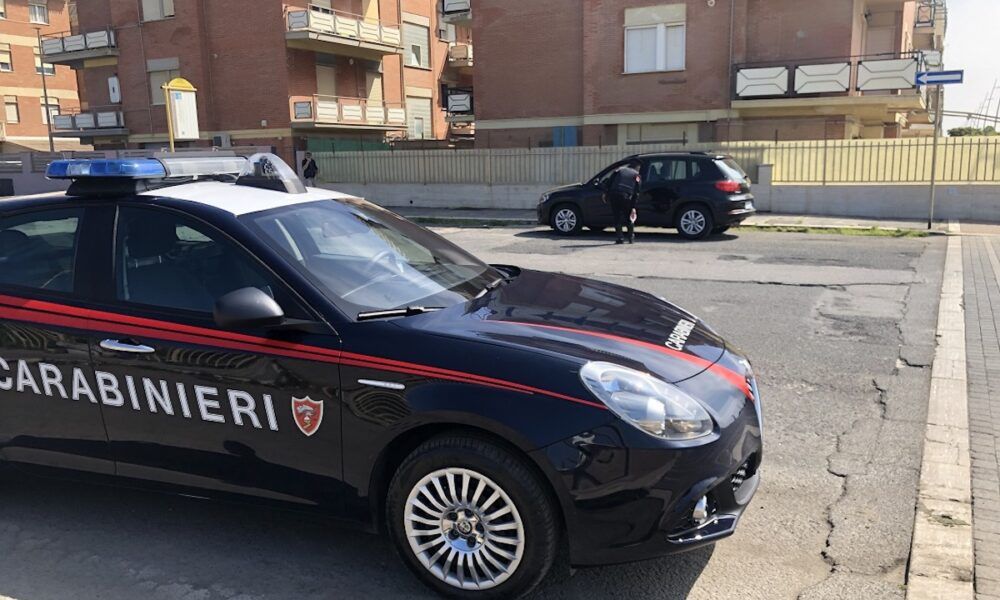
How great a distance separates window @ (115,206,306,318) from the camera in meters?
3.44

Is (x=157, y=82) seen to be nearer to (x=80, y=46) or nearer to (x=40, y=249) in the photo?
(x=80, y=46)

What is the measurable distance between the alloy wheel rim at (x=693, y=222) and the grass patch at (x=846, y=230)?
2161 millimetres

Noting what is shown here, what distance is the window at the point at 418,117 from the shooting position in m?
42.8

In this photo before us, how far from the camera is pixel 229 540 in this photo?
12.1ft

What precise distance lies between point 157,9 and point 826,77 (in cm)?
2920

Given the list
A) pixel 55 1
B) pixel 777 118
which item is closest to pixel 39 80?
pixel 55 1

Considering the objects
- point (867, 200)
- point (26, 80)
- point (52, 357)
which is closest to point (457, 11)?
point (867, 200)

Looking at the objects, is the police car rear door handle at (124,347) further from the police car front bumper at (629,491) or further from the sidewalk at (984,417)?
the sidewalk at (984,417)

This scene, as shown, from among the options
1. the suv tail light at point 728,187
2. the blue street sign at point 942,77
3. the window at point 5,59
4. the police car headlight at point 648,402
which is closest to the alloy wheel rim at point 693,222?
the suv tail light at point 728,187

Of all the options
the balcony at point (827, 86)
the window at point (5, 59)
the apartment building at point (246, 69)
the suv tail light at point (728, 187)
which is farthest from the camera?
the window at point (5, 59)

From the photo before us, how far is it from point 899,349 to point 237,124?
111 feet

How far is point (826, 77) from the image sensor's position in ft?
79.4

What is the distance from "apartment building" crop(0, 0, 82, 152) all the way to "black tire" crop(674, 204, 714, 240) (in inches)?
1835

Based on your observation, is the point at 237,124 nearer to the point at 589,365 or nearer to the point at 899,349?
the point at 899,349
